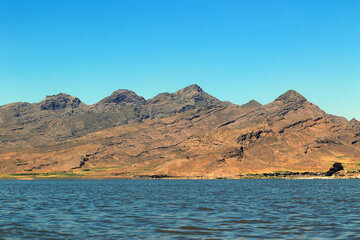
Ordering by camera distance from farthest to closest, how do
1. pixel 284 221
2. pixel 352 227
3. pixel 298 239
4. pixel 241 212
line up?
pixel 241 212 → pixel 284 221 → pixel 352 227 → pixel 298 239

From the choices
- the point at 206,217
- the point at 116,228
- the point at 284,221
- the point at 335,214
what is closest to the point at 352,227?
the point at 284,221

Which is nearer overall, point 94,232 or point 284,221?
point 94,232

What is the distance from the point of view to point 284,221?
180 ft

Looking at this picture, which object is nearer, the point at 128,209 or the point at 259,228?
the point at 259,228

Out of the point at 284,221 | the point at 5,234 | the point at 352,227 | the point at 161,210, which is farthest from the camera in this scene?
the point at 161,210

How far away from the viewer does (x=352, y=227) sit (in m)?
49.6

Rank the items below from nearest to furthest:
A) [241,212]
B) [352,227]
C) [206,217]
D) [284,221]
A: 1. [352,227]
2. [284,221]
3. [206,217]
4. [241,212]

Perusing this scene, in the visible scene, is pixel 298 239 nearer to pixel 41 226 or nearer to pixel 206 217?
pixel 206 217

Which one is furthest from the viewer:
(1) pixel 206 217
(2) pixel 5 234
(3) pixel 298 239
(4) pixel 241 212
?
(4) pixel 241 212

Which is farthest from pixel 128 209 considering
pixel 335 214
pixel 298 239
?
pixel 298 239

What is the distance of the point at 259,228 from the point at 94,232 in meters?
17.6

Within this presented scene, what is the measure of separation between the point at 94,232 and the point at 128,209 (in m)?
25.3

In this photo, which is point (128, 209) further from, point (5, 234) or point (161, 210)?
point (5, 234)

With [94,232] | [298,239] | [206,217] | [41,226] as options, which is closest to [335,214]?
[206,217]
